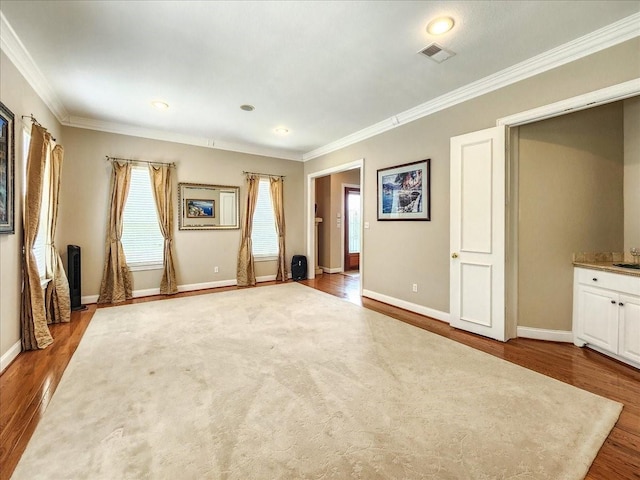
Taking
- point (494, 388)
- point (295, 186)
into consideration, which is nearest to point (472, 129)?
point (494, 388)

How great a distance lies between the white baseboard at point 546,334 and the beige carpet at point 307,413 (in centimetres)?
83

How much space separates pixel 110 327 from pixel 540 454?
4.20 metres

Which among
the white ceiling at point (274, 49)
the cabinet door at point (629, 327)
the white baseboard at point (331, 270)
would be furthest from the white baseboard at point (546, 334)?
the white baseboard at point (331, 270)

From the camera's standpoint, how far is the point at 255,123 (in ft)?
15.1

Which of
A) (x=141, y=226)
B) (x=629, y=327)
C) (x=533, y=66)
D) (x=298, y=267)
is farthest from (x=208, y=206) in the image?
(x=629, y=327)

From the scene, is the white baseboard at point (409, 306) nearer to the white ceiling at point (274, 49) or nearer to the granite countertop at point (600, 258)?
the granite countertop at point (600, 258)

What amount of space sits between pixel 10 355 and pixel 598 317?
17.9 ft

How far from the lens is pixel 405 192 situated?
427cm

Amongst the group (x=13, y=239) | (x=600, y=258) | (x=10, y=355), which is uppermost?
(x=13, y=239)

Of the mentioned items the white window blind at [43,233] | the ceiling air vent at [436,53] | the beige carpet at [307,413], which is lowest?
the beige carpet at [307,413]

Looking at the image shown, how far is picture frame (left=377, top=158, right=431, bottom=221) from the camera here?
13.1 feet

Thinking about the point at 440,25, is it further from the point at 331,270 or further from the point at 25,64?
the point at 331,270

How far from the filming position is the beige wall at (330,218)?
25.0ft

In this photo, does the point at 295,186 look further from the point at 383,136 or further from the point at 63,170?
the point at 63,170
